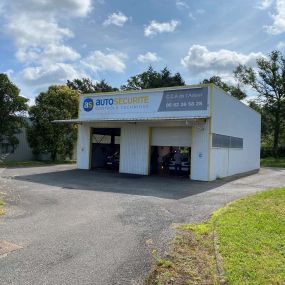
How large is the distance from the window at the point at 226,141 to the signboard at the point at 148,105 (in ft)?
5.47

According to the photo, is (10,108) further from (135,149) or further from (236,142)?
(236,142)

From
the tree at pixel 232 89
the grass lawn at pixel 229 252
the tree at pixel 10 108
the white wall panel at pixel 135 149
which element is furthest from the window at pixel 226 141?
the tree at pixel 232 89

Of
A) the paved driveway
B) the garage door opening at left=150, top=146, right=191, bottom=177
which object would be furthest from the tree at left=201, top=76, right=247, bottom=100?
the paved driveway

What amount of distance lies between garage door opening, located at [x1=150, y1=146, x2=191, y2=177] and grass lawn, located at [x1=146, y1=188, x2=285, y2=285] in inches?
451

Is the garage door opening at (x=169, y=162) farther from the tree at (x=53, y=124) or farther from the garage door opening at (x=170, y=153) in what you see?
the tree at (x=53, y=124)

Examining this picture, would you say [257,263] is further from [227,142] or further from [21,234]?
[227,142]

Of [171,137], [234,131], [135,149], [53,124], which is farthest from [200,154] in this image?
[53,124]

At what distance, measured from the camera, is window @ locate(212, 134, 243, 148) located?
61.4 feet

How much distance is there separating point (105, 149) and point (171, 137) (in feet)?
25.3

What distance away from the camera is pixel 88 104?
23.0 meters

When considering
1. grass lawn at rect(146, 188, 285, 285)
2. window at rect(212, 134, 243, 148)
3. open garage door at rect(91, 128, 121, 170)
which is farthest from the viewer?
open garage door at rect(91, 128, 121, 170)

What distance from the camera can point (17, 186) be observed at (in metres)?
14.1

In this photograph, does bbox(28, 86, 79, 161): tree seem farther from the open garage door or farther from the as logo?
the as logo

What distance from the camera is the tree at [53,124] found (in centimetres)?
2792
